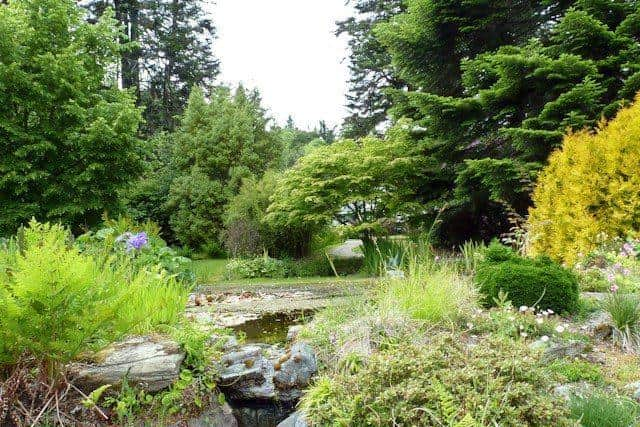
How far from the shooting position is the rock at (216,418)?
287 centimetres

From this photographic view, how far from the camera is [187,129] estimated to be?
1360cm

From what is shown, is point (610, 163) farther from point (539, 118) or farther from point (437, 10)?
point (437, 10)

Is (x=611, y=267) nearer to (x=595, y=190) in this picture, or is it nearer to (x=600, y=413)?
(x=595, y=190)

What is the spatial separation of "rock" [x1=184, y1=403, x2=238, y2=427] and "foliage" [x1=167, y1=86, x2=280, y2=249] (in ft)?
29.0

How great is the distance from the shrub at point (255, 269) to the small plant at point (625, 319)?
6701 mm

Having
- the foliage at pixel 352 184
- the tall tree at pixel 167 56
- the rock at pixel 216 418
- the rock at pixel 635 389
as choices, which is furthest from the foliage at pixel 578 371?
the tall tree at pixel 167 56

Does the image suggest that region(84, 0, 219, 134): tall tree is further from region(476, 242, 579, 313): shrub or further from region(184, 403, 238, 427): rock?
region(184, 403, 238, 427): rock

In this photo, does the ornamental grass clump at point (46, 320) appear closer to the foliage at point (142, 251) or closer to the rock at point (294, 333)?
the rock at point (294, 333)

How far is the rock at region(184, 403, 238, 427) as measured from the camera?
287 cm

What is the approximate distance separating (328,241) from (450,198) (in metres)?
3.77

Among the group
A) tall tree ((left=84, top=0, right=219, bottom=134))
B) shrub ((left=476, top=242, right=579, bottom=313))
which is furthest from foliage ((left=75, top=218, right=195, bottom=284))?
tall tree ((left=84, top=0, right=219, bottom=134))

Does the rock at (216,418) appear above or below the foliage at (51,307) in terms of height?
below

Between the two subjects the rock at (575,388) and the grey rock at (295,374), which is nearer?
the rock at (575,388)

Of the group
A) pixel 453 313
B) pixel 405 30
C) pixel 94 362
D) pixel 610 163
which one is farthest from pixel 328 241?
pixel 94 362
